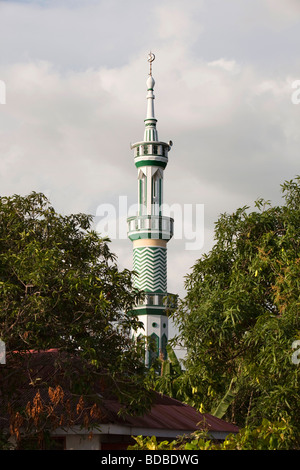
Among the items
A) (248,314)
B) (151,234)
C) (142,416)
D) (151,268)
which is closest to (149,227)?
Result: (151,234)

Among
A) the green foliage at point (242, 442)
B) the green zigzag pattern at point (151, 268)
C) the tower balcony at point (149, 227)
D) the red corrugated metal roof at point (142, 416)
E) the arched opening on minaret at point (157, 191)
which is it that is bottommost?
the green foliage at point (242, 442)

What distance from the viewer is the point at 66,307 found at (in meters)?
15.1

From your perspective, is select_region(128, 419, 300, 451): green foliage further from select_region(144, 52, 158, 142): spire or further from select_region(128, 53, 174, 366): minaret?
select_region(144, 52, 158, 142): spire

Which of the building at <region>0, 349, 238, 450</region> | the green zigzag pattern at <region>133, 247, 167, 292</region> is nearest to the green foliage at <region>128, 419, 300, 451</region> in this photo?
the building at <region>0, 349, 238, 450</region>

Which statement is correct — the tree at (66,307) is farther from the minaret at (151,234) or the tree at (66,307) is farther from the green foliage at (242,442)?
the minaret at (151,234)

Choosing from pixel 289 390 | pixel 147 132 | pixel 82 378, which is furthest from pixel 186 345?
→ pixel 147 132

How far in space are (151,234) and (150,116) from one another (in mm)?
7561

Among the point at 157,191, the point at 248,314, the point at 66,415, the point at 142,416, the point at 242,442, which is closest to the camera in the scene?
the point at 242,442

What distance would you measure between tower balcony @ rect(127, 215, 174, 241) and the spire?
15.8ft

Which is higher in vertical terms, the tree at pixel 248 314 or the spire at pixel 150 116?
the spire at pixel 150 116

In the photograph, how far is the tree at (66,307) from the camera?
47.4ft

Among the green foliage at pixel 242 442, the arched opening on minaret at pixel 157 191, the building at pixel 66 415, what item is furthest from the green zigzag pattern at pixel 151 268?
the green foliage at pixel 242 442

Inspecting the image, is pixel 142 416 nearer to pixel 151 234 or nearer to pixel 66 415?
pixel 66 415

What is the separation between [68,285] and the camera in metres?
14.7
